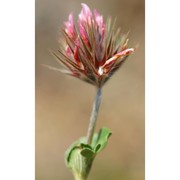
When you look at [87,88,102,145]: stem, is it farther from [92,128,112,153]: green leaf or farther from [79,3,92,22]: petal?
[79,3,92,22]: petal

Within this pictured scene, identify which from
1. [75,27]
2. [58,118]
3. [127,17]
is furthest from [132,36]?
[58,118]

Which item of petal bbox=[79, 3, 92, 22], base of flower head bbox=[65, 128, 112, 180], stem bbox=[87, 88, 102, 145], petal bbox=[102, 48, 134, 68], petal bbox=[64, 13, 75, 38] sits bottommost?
base of flower head bbox=[65, 128, 112, 180]

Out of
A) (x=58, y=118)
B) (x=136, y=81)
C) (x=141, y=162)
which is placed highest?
(x=136, y=81)

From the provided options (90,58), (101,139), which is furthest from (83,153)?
(90,58)

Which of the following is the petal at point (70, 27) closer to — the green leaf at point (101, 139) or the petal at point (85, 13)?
the petal at point (85, 13)

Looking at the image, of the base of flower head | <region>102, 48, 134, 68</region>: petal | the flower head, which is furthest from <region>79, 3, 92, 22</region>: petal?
the base of flower head

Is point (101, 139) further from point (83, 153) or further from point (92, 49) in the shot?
point (92, 49)
